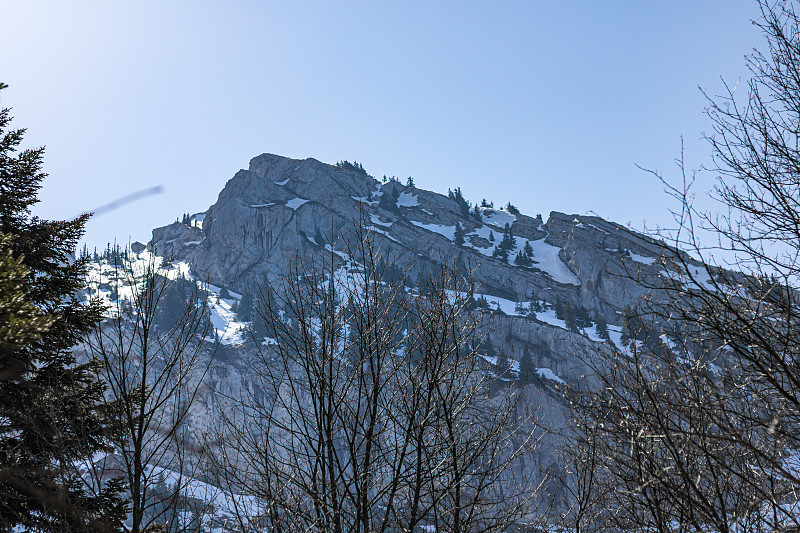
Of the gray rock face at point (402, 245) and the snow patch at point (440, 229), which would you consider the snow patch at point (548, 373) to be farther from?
the snow patch at point (440, 229)

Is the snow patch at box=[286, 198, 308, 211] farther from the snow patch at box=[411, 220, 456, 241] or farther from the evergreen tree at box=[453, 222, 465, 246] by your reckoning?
the evergreen tree at box=[453, 222, 465, 246]

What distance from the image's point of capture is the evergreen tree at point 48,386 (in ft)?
18.1

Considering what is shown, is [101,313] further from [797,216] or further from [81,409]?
[797,216]

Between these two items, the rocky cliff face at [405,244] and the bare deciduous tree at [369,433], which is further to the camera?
the rocky cliff face at [405,244]

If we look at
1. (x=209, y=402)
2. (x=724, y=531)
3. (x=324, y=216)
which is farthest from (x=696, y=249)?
(x=324, y=216)

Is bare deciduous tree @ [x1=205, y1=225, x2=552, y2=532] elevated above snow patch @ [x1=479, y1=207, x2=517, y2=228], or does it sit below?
below

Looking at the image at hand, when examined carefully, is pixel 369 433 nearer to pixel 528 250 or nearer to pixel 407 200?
pixel 528 250

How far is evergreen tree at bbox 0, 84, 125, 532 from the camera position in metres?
5.52

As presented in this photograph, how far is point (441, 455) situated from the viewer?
7.22 meters

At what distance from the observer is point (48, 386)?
241 inches

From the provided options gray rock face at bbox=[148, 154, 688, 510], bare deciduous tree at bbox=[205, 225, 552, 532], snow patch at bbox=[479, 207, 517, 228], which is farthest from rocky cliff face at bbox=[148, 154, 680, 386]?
bare deciduous tree at bbox=[205, 225, 552, 532]

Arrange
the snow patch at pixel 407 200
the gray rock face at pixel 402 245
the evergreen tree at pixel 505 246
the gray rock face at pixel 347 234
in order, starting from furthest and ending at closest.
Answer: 1. the snow patch at pixel 407 200
2. the evergreen tree at pixel 505 246
3. the gray rock face at pixel 347 234
4. the gray rock face at pixel 402 245

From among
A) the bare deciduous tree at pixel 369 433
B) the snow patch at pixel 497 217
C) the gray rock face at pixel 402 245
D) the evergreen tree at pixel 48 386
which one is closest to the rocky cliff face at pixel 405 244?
the gray rock face at pixel 402 245

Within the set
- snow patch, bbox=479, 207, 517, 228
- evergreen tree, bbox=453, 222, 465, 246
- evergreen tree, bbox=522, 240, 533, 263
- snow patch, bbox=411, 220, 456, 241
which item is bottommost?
evergreen tree, bbox=522, 240, 533, 263
